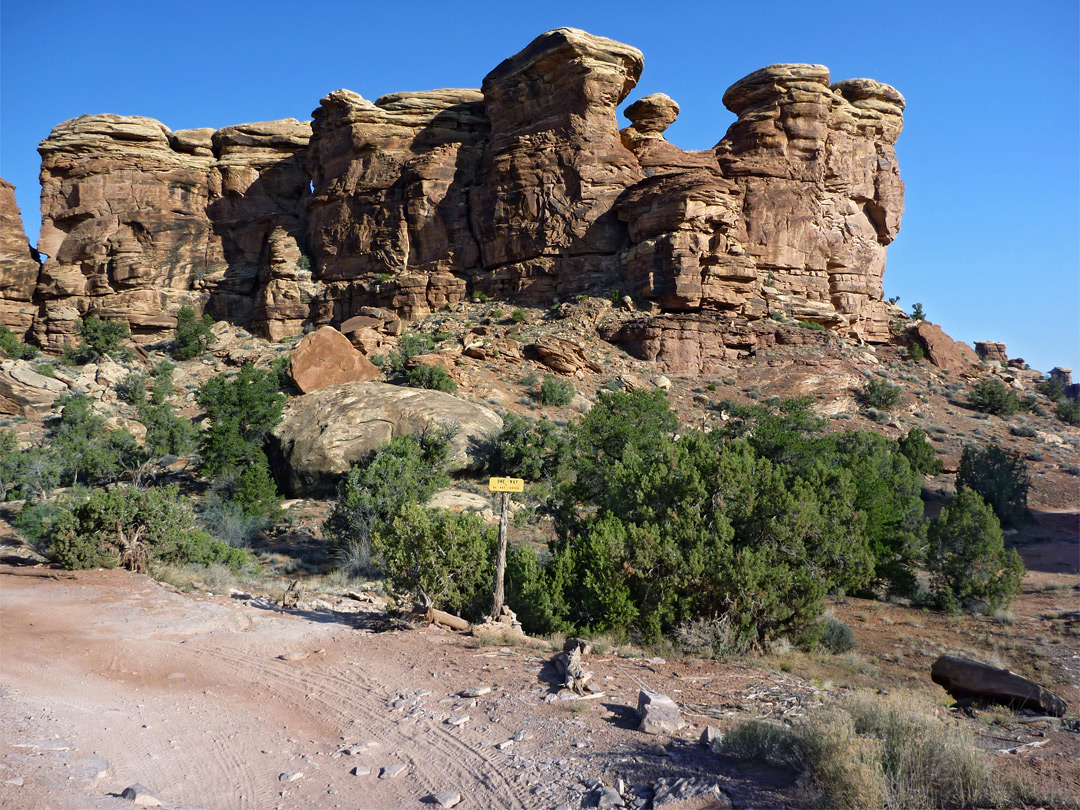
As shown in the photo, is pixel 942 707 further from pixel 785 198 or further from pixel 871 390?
pixel 785 198

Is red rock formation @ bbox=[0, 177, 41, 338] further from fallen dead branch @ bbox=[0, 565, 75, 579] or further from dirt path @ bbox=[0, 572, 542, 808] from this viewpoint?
dirt path @ bbox=[0, 572, 542, 808]

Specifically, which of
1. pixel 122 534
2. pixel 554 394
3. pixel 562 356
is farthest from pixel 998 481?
pixel 122 534

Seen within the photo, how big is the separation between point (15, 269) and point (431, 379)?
3372 centimetres

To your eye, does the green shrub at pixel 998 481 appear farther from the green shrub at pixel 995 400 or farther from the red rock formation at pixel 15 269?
the red rock formation at pixel 15 269

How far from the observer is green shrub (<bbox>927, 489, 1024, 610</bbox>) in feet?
50.9

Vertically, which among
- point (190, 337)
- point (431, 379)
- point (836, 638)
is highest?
point (190, 337)

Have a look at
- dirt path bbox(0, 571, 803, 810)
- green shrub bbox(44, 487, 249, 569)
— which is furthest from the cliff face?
dirt path bbox(0, 571, 803, 810)

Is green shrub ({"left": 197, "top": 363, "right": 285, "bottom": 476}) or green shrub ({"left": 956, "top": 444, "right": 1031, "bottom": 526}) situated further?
green shrub ({"left": 956, "top": 444, "right": 1031, "bottom": 526})

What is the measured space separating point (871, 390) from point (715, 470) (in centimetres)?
2557

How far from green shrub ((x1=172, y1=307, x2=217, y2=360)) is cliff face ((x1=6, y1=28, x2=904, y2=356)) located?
257cm

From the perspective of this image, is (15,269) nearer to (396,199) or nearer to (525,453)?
(396,199)

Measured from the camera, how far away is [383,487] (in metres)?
18.5

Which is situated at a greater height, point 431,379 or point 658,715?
point 431,379

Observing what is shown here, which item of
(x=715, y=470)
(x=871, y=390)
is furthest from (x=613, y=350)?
(x=715, y=470)
